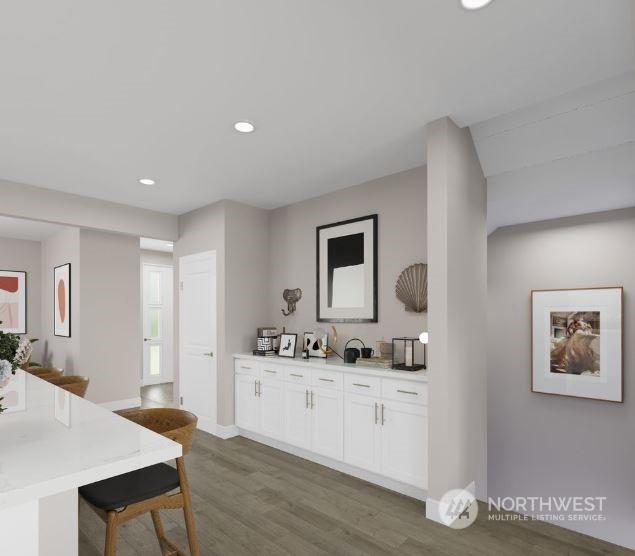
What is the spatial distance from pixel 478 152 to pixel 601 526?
12.8ft

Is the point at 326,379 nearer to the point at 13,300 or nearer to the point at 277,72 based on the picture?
the point at 277,72

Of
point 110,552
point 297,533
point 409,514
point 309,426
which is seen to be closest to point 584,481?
point 409,514

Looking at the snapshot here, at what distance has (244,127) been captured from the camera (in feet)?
9.10

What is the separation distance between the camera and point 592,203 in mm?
3887

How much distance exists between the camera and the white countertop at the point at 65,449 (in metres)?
1.20

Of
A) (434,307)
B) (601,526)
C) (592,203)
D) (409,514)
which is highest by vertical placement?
(592,203)

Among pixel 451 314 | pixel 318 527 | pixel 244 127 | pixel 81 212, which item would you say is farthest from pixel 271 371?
pixel 81 212

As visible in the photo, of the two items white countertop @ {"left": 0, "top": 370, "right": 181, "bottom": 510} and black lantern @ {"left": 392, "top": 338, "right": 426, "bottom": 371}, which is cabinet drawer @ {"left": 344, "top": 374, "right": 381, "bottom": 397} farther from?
white countertop @ {"left": 0, "top": 370, "right": 181, "bottom": 510}

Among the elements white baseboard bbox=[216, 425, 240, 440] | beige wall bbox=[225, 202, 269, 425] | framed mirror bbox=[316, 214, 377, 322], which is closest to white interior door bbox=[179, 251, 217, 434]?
white baseboard bbox=[216, 425, 240, 440]

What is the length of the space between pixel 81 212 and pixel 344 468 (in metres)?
3.66

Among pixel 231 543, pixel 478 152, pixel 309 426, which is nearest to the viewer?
pixel 231 543

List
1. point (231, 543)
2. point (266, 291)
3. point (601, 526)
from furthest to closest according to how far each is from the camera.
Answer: point (266, 291), point (601, 526), point (231, 543)

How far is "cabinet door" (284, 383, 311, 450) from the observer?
3.68m

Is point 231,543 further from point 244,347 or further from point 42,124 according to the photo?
point 42,124
